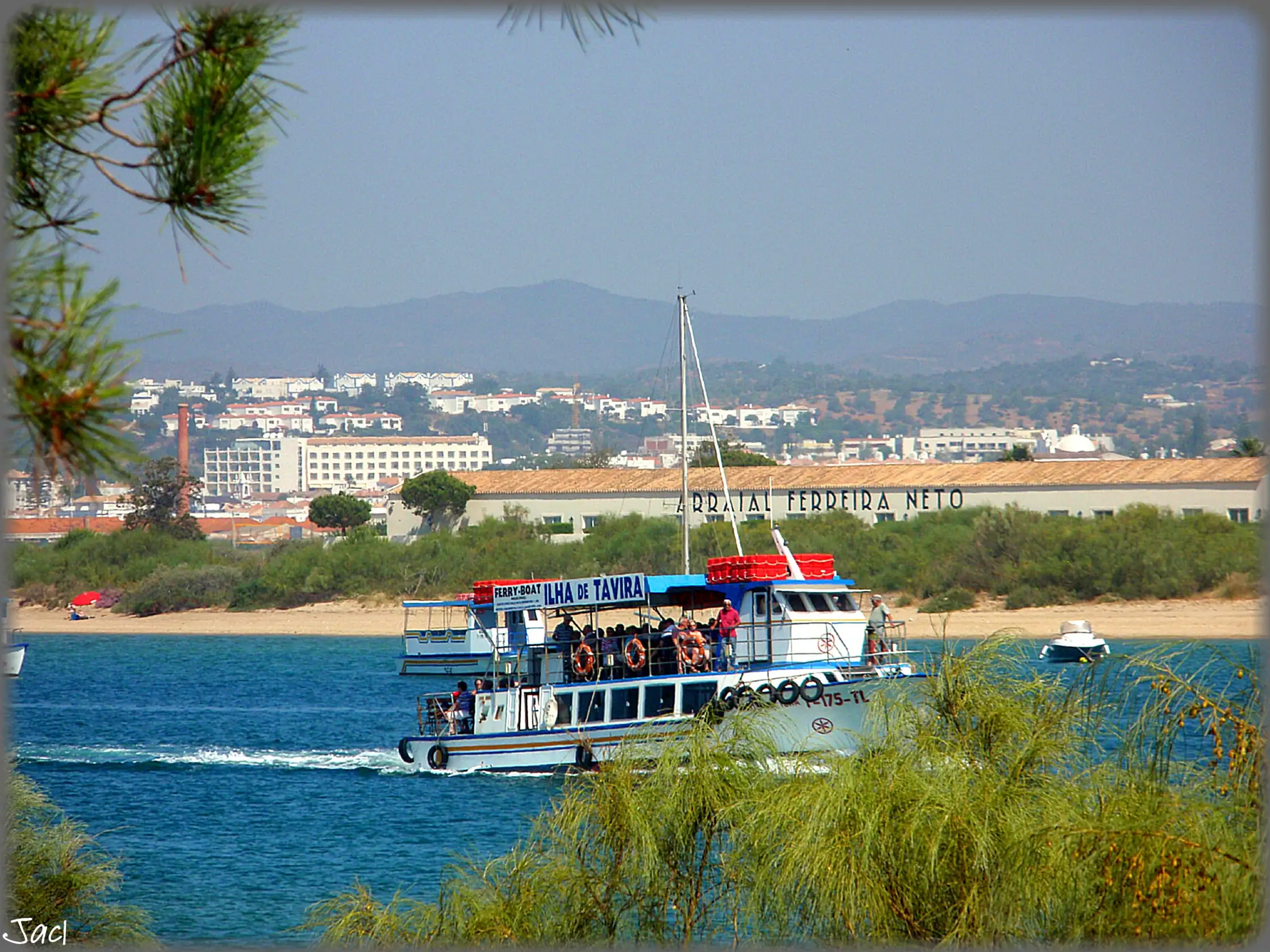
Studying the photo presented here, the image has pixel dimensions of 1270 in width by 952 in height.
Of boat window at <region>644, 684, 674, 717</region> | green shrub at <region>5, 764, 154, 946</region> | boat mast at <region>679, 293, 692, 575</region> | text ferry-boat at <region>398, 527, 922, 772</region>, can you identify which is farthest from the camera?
boat mast at <region>679, 293, 692, 575</region>

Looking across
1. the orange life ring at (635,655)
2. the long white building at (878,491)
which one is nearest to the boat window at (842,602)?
the orange life ring at (635,655)

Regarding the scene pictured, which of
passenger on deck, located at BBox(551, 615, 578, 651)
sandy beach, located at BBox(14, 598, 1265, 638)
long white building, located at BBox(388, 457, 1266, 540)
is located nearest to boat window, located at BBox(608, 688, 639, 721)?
passenger on deck, located at BBox(551, 615, 578, 651)

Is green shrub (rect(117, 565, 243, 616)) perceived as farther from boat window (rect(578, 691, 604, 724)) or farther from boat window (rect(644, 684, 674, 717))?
boat window (rect(644, 684, 674, 717))

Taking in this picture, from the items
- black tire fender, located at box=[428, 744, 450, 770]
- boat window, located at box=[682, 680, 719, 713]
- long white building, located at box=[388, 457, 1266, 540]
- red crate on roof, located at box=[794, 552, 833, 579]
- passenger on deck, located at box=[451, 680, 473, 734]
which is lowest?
black tire fender, located at box=[428, 744, 450, 770]

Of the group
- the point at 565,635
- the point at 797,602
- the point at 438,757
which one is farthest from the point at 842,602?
the point at 438,757

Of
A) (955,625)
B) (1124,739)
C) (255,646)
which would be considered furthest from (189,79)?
(255,646)

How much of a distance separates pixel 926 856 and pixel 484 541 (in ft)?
235

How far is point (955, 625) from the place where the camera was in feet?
205

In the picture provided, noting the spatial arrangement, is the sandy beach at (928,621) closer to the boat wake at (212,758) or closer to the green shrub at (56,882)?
the boat wake at (212,758)

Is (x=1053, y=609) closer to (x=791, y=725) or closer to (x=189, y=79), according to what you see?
(x=791, y=725)

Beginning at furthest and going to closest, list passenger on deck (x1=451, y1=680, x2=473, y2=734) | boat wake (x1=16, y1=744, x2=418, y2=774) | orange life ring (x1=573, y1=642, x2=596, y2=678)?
1. boat wake (x1=16, y1=744, x2=418, y2=774)
2. passenger on deck (x1=451, y1=680, x2=473, y2=734)
3. orange life ring (x1=573, y1=642, x2=596, y2=678)

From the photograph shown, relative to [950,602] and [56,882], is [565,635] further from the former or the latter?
[950,602]

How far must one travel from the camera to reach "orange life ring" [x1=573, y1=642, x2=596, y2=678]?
27.7 metres

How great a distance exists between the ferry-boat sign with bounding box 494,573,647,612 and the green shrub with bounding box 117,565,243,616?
58414 mm
